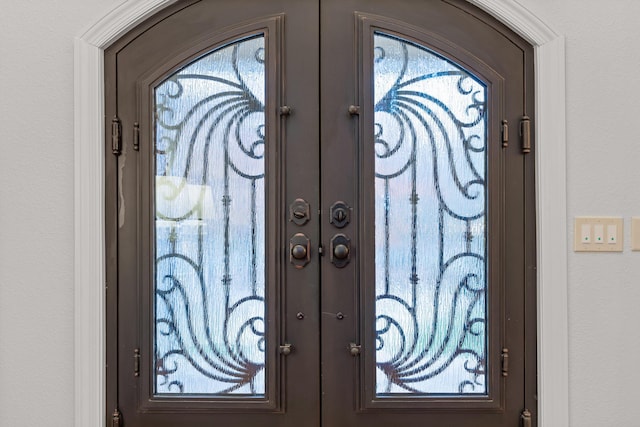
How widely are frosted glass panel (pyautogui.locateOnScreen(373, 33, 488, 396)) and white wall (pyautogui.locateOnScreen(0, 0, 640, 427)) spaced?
0.32 meters

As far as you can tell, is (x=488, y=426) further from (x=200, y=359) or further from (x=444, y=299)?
(x=200, y=359)

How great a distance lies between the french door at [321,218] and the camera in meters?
1.59

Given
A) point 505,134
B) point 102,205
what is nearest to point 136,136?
point 102,205

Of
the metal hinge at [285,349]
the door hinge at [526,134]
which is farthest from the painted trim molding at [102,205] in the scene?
the metal hinge at [285,349]

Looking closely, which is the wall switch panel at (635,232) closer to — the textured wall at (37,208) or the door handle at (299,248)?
the door handle at (299,248)

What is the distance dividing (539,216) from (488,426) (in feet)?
2.45

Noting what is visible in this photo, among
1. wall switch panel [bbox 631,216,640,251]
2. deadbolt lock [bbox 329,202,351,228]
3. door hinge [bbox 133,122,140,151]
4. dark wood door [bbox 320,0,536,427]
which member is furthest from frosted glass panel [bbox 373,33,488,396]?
door hinge [bbox 133,122,140,151]

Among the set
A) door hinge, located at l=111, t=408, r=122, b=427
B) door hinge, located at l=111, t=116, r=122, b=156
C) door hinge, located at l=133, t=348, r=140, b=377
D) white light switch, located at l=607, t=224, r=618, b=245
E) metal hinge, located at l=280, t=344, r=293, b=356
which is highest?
door hinge, located at l=111, t=116, r=122, b=156

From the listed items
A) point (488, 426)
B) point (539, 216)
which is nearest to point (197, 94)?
point (539, 216)

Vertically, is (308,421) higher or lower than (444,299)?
lower

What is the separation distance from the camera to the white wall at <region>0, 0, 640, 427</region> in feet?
5.13

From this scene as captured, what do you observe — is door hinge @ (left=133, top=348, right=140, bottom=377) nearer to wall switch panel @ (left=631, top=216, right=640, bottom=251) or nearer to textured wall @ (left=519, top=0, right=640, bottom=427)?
textured wall @ (left=519, top=0, right=640, bottom=427)

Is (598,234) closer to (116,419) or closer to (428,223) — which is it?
Result: (428,223)

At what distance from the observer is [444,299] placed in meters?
1.60
